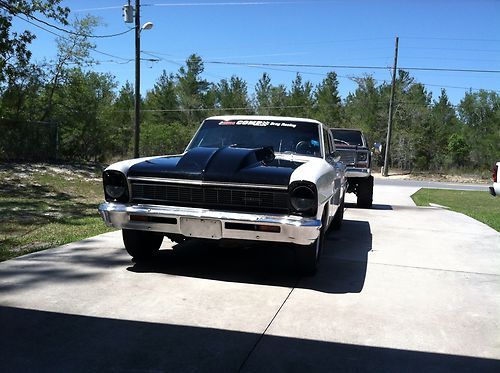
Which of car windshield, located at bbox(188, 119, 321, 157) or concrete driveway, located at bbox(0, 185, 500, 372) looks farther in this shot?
car windshield, located at bbox(188, 119, 321, 157)

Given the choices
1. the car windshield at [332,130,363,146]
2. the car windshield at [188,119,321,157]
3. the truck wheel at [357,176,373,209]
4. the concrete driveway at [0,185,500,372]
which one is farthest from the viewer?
the car windshield at [332,130,363,146]

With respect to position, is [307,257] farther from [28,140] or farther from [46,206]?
[28,140]

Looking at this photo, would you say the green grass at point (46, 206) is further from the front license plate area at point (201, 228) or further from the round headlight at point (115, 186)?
the front license plate area at point (201, 228)

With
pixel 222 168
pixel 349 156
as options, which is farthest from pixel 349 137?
pixel 222 168

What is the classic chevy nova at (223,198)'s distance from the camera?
188 inches

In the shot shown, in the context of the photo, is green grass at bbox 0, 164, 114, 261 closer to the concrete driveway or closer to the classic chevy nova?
the concrete driveway

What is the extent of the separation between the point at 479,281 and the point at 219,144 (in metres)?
3.46

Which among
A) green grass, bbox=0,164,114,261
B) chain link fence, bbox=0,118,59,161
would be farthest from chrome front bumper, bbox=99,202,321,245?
chain link fence, bbox=0,118,59,161

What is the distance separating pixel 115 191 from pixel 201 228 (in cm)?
107

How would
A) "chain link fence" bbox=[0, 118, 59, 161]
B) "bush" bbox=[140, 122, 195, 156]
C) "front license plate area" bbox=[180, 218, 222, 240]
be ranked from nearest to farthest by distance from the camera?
1. "front license plate area" bbox=[180, 218, 222, 240]
2. "chain link fence" bbox=[0, 118, 59, 161]
3. "bush" bbox=[140, 122, 195, 156]

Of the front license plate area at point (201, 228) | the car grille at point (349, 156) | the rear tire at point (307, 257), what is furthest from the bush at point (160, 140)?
the front license plate area at point (201, 228)

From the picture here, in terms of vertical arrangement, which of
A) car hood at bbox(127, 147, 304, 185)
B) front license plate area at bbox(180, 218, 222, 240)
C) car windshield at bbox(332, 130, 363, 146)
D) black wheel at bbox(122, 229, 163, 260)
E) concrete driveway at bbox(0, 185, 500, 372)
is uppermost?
car windshield at bbox(332, 130, 363, 146)

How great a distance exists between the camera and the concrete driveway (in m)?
3.40

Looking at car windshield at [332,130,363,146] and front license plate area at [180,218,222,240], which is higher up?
car windshield at [332,130,363,146]
